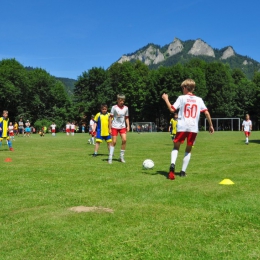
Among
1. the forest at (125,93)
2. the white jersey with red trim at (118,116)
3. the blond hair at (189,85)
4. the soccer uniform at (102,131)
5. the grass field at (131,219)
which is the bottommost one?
the grass field at (131,219)

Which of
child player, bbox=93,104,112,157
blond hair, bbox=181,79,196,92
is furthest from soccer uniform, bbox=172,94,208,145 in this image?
child player, bbox=93,104,112,157

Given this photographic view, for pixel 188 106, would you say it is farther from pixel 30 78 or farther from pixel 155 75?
pixel 30 78

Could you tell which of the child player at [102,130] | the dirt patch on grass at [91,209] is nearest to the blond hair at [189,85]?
the dirt patch on grass at [91,209]

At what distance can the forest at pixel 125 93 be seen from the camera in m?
69.3

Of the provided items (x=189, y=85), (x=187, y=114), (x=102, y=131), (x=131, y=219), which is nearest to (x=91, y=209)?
(x=131, y=219)

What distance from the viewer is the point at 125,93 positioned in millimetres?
75062

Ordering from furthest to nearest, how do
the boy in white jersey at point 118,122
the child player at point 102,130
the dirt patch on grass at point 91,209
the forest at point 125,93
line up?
the forest at point 125,93 → the child player at point 102,130 → the boy in white jersey at point 118,122 → the dirt patch on grass at point 91,209

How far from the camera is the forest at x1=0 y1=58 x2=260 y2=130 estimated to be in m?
69.3

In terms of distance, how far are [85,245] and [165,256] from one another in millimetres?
897

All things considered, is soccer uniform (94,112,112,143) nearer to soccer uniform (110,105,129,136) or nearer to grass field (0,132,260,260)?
soccer uniform (110,105,129,136)

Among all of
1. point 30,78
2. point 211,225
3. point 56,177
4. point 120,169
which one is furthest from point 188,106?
point 30,78

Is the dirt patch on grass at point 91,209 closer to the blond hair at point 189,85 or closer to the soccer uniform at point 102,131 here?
the blond hair at point 189,85

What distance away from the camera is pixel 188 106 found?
8.09 meters

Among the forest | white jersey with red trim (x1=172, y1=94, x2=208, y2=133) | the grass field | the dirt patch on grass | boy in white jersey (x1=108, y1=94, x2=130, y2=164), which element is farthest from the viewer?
the forest
